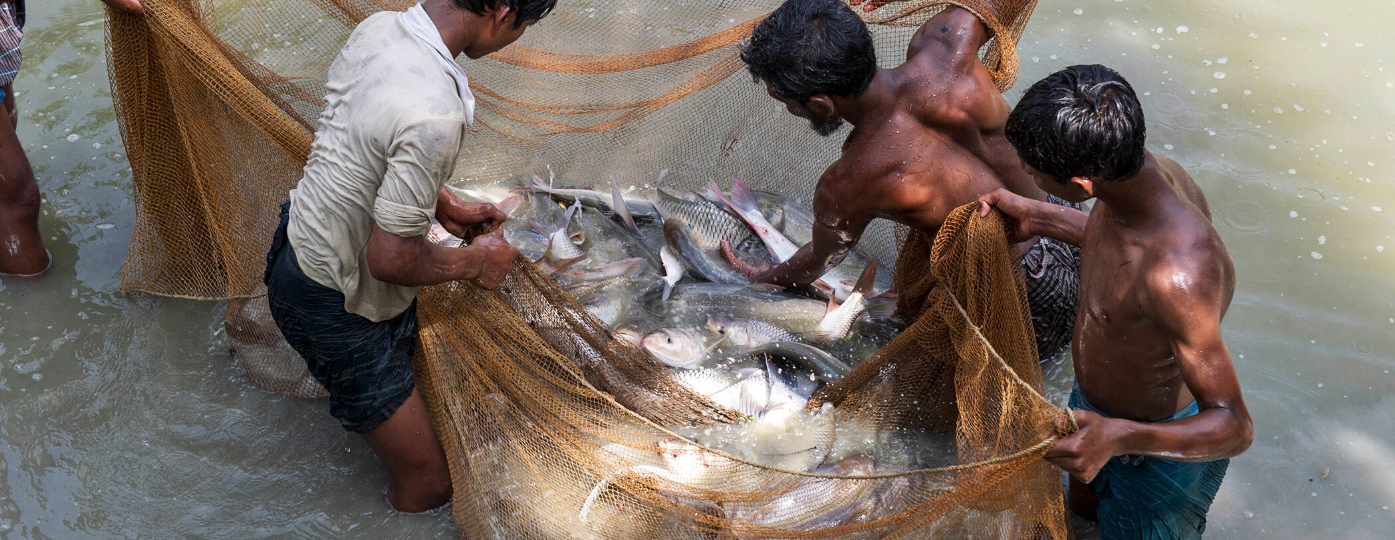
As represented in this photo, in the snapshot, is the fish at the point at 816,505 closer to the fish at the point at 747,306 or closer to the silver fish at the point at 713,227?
the fish at the point at 747,306

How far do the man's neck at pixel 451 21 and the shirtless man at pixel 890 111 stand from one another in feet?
3.69

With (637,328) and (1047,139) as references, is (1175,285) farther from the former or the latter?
(637,328)

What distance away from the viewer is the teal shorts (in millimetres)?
2715

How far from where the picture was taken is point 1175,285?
2311mm

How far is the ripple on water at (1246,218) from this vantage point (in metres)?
4.81

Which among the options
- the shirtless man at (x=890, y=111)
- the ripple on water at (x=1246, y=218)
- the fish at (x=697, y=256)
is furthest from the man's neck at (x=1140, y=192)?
the ripple on water at (x=1246, y=218)

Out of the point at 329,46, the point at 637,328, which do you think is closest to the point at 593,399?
the point at 637,328

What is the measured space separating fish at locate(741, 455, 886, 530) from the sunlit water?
4.35ft

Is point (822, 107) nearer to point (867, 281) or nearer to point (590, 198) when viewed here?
point (867, 281)

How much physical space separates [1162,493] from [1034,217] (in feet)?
3.11

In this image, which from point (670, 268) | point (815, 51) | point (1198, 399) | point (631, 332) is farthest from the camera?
point (670, 268)

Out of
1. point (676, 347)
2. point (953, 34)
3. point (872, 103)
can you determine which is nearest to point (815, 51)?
point (872, 103)

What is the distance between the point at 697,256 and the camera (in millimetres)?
4402

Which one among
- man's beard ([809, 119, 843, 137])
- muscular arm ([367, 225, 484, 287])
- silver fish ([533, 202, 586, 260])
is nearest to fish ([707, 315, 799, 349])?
silver fish ([533, 202, 586, 260])
